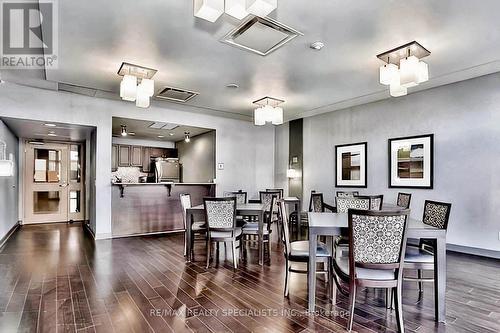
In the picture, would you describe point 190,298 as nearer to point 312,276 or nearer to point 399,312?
point 312,276

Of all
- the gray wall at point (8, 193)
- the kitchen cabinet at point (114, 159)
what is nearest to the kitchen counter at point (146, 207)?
the gray wall at point (8, 193)

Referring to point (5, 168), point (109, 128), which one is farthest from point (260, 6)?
point (109, 128)

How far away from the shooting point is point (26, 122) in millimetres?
5109

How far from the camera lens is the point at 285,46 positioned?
3451 millimetres

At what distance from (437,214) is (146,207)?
5173 mm

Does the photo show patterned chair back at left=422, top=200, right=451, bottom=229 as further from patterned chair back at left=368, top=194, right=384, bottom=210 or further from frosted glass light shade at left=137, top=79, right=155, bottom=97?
frosted glass light shade at left=137, top=79, right=155, bottom=97

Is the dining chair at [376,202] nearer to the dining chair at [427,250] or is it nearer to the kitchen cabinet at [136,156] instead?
the dining chair at [427,250]

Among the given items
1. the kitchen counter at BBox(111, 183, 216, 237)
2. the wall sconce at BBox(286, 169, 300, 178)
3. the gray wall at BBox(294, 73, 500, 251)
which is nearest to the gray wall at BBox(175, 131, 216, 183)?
the kitchen counter at BBox(111, 183, 216, 237)

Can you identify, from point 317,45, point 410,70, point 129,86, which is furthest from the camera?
point 129,86

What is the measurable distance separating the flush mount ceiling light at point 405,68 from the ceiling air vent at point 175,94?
3248 mm

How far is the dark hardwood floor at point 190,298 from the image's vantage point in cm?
227

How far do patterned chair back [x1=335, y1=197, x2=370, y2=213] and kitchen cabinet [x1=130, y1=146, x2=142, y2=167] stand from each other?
685cm

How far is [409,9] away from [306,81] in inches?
82.4

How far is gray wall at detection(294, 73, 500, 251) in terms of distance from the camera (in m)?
4.28
